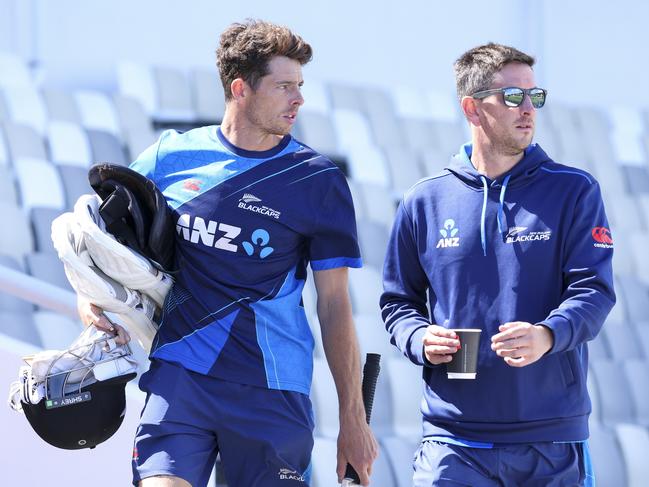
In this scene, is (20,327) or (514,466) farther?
(20,327)

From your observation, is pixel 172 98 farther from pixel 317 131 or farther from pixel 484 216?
pixel 484 216

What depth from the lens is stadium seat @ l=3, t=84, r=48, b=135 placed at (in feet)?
22.2

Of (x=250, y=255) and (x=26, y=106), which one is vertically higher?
(x=250, y=255)

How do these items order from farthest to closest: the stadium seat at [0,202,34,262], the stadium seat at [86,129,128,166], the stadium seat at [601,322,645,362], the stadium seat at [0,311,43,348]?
the stadium seat at [601,322,645,362], the stadium seat at [86,129,128,166], the stadium seat at [0,202,34,262], the stadium seat at [0,311,43,348]

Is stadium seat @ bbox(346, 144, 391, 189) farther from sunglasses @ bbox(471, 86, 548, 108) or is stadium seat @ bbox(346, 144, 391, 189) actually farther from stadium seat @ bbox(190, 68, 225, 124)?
sunglasses @ bbox(471, 86, 548, 108)

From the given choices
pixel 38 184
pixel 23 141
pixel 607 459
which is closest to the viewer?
pixel 38 184

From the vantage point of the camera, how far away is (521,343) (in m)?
2.24

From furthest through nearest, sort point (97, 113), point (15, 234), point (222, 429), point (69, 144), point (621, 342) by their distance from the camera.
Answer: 1. point (621, 342)
2. point (97, 113)
3. point (69, 144)
4. point (15, 234)
5. point (222, 429)

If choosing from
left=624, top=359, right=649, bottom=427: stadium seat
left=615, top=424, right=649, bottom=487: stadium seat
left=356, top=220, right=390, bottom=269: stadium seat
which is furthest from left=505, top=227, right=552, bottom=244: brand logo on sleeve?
left=624, top=359, right=649, bottom=427: stadium seat

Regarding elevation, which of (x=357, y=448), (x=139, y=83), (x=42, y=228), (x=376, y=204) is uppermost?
(x=357, y=448)

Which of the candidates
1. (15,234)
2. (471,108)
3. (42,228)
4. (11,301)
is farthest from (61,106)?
(471,108)

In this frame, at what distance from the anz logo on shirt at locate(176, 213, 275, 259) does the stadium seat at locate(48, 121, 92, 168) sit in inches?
156

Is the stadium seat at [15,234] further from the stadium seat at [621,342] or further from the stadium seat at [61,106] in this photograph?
the stadium seat at [621,342]

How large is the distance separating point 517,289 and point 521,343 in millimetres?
211
